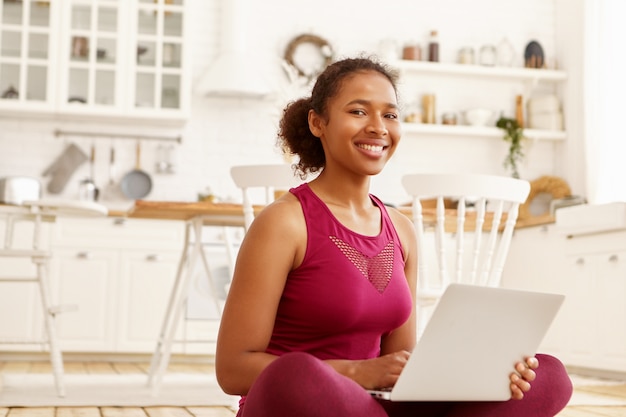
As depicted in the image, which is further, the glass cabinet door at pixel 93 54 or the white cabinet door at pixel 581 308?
the glass cabinet door at pixel 93 54

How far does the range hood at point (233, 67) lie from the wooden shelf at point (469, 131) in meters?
0.99

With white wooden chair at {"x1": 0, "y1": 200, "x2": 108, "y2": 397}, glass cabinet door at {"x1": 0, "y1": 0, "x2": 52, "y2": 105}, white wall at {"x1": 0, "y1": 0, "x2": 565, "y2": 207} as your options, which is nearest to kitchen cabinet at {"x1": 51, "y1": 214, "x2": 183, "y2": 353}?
white wall at {"x1": 0, "y1": 0, "x2": 565, "y2": 207}

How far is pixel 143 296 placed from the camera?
5.26 metres

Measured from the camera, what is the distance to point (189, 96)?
5652 mm

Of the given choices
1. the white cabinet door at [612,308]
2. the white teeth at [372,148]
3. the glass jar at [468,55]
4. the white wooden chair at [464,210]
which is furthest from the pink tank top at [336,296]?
the glass jar at [468,55]

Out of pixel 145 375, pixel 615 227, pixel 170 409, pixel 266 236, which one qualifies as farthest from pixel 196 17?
pixel 266 236

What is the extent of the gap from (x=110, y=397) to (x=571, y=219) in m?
2.66

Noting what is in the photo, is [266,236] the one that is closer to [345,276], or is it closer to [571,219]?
[345,276]

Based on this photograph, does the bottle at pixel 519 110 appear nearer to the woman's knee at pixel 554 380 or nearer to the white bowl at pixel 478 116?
the white bowl at pixel 478 116

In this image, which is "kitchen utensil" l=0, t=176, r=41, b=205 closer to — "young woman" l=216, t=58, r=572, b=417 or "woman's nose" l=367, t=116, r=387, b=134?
"young woman" l=216, t=58, r=572, b=417

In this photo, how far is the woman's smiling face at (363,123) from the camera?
59.9 inches

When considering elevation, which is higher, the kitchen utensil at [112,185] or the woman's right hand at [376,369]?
the kitchen utensil at [112,185]

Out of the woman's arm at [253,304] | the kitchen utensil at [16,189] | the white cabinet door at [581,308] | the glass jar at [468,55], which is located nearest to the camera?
the woman's arm at [253,304]

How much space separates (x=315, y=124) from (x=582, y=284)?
369 cm
